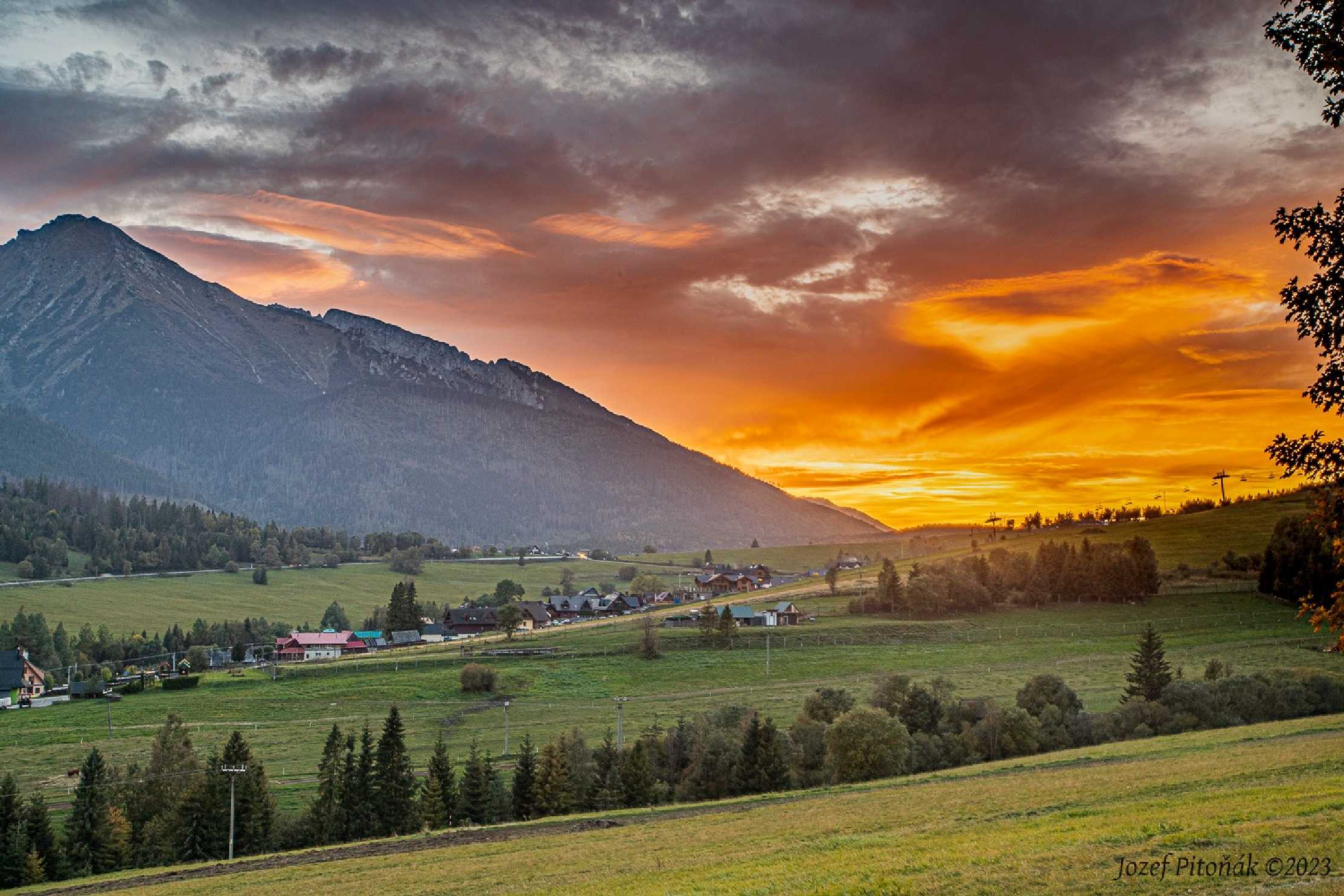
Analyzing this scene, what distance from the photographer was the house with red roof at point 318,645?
157250 mm

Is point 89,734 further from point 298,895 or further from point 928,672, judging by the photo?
point 928,672

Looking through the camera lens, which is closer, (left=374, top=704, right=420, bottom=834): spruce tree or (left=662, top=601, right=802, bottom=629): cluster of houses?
(left=374, top=704, right=420, bottom=834): spruce tree

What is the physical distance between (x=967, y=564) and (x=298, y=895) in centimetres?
13324

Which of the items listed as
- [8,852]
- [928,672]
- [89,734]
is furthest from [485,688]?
[8,852]

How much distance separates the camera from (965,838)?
24234 millimetres

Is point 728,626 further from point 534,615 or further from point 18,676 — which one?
point 18,676

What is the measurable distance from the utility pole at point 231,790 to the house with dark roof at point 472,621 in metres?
105

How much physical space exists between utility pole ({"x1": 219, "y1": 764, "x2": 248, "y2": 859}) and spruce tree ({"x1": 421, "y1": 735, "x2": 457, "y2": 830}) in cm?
1080

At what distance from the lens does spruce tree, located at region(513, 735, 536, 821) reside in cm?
6022

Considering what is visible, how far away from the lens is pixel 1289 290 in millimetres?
19703

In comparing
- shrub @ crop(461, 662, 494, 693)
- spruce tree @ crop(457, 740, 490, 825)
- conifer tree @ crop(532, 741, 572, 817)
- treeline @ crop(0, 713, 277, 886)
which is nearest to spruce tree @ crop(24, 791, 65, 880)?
treeline @ crop(0, 713, 277, 886)

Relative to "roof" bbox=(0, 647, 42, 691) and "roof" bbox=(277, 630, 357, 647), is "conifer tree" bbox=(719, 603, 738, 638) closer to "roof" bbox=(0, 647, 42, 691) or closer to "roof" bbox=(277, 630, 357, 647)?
"roof" bbox=(277, 630, 357, 647)

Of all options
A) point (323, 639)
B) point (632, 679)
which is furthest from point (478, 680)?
point (323, 639)

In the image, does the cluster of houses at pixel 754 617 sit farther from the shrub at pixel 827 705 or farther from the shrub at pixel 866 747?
the shrub at pixel 866 747
